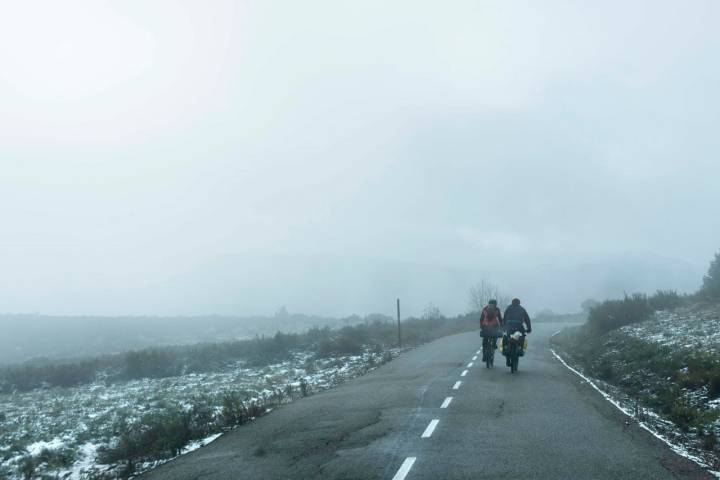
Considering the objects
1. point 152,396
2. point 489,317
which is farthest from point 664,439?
point 152,396

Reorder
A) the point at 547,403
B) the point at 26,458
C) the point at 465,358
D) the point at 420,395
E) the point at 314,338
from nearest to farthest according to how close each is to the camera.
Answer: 1. the point at 26,458
2. the point at 547,403
3. the point at 420,395
4. the point at 465,358
5. the point at 314,338

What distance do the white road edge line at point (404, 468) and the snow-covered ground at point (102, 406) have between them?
421 centimetres

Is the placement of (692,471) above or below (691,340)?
below

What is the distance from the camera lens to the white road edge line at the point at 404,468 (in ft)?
26.0

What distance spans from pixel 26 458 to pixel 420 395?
26.2 feet

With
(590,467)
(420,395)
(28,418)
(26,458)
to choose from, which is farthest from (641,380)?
(28,418)

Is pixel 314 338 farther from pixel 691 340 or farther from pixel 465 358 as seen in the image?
pixel 691 340

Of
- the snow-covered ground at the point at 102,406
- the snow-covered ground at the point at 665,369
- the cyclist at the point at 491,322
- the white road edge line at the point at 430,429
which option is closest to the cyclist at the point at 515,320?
the cyclist at the point at 491,322

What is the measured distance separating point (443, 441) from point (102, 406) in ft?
45.5

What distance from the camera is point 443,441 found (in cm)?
996

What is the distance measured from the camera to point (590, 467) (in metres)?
8.31

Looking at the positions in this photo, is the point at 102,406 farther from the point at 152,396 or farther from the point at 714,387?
the point at 714,387

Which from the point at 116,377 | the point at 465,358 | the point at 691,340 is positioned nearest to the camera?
the point at 691,340

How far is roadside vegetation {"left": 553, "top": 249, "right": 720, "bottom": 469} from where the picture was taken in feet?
39.3
